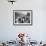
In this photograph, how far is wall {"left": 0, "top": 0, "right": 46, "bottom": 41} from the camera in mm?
4934

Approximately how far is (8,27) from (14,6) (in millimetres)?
825

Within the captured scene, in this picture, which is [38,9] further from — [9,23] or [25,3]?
[9,23]

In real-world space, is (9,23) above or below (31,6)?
below

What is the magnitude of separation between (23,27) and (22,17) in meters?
0.38

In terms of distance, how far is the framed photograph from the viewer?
4.96 metres

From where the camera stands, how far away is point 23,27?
498 centimetres

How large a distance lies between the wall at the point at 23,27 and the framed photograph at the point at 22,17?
4.5 inches

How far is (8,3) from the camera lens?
5000 mm

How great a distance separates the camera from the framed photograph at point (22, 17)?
16.3 feet

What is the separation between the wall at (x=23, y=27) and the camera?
16.2 ft

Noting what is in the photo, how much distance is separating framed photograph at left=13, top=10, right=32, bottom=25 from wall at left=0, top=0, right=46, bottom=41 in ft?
0.37

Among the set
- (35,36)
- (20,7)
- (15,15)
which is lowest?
(35,36)

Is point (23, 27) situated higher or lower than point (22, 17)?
lower

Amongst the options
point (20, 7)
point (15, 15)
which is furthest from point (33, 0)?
point (15, 15)
